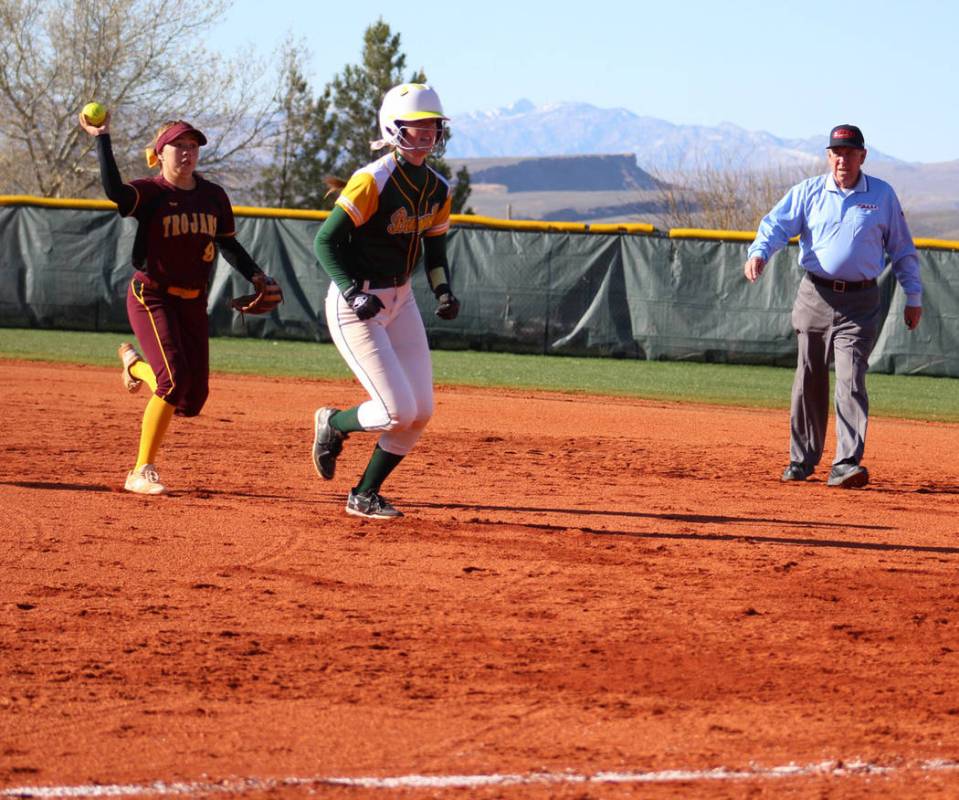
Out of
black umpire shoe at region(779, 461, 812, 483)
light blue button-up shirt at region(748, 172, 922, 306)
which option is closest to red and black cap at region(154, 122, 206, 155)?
light blue button-up shirt at region(748, 172, 922, 306)

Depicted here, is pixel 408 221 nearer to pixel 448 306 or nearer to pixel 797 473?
pixel 448 306

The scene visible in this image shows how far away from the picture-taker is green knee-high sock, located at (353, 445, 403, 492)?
6.65 meters

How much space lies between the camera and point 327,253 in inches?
246

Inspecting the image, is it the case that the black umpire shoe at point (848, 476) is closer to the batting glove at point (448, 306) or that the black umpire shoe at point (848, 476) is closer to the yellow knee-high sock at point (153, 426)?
the batting glove at point (448, 306)

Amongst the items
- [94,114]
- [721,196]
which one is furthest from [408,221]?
[721,196]

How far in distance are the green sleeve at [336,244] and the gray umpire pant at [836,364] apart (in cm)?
325

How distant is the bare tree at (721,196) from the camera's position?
1612 inches

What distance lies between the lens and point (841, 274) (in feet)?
26.9

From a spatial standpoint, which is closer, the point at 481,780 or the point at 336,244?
the point at 481,780

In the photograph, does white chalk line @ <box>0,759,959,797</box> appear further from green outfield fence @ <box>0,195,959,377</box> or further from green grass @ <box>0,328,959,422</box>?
green outfield fence @ <box>0,195,959,377</box>

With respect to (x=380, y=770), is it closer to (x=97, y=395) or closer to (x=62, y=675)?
(x=62, y=675)

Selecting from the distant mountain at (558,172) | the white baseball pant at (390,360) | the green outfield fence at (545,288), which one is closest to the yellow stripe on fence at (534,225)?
the green outfield fence at (545,288)

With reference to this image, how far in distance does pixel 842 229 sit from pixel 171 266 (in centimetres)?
371

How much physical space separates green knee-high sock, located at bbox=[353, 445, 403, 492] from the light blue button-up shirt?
269cm
